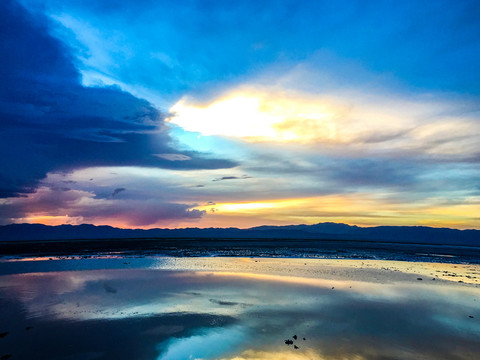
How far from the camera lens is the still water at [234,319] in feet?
40.4

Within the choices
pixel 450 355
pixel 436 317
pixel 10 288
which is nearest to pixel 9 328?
pixel 10 288

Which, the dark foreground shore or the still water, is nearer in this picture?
the still water

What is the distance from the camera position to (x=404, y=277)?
31.6 m

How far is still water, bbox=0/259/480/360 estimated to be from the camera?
40.4 feet

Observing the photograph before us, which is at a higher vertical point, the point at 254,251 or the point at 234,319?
the point at 234,319

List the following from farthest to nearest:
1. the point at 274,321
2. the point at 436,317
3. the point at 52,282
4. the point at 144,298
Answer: the point at 52,282 → the point at 144,298 → the point at 436,317 → the point at 274,321

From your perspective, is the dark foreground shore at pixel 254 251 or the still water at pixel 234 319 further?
the dark foreground shore at pixel 254 251

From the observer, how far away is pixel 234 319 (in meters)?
16.2

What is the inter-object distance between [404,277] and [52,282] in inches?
1375

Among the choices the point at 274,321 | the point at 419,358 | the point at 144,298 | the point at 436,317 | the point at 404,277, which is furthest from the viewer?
the point at 404,277

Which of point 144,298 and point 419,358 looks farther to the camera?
point 144,298

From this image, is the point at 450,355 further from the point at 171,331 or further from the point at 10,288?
the point at 10,288

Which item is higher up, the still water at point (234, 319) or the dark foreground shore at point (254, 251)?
the still water at point (234, 319)

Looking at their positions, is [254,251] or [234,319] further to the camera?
[254,251]
